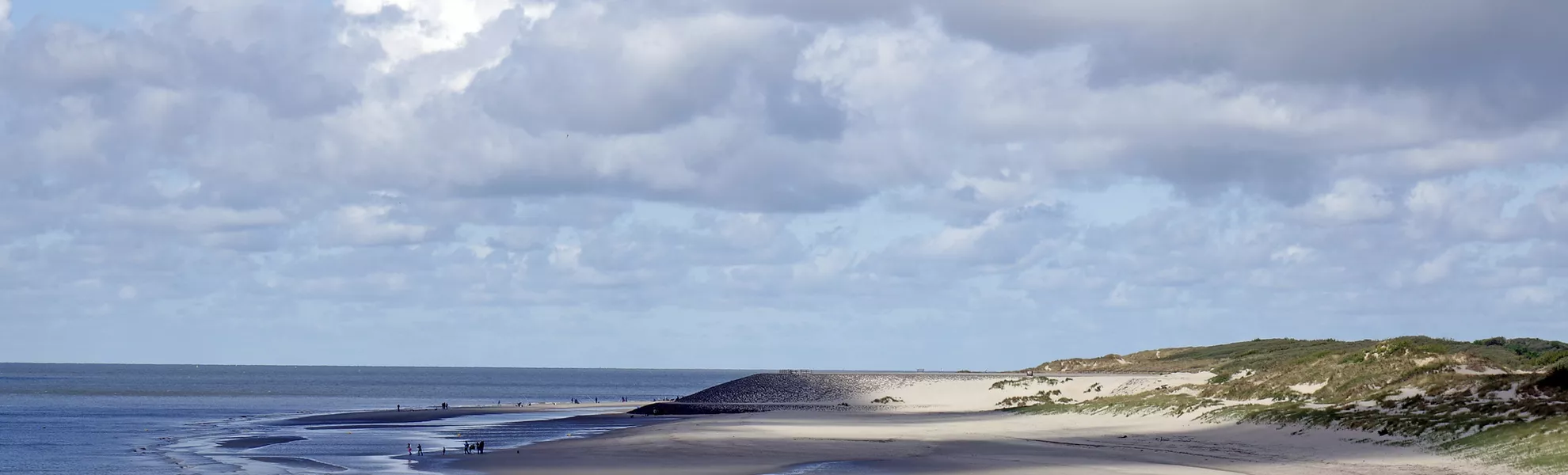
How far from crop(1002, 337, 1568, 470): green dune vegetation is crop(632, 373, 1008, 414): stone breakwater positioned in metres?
22.5

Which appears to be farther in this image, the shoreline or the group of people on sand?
the group of people on sand

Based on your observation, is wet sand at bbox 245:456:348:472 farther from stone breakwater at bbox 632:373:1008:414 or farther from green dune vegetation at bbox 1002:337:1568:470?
stone breakwater at bbox 632:373:1008:414

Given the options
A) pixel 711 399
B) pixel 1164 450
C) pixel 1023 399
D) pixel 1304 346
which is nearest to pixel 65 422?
pixel 711 399

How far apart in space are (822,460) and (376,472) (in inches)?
700

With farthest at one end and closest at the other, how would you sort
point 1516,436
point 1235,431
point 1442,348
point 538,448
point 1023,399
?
point 1023,399
point 538,448
point 1442,348
point 1235,431
point 1516,436

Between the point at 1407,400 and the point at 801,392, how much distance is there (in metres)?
64.4

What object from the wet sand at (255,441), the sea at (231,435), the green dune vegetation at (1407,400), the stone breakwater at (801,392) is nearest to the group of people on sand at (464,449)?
the sea at (231,435)

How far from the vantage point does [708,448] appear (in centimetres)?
6178

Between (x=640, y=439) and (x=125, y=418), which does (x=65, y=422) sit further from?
(x=640, y=439)

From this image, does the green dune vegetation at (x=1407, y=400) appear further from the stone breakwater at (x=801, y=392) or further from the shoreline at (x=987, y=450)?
the stone breakwater at (x=801, y=392)

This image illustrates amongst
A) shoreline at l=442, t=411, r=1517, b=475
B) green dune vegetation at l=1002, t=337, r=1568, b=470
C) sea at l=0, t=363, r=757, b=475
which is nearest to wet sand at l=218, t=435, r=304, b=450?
sea at l=0, t=363, r=757, b=475

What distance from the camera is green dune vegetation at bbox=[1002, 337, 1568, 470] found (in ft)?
142

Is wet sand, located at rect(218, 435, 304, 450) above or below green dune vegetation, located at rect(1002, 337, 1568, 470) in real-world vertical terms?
below

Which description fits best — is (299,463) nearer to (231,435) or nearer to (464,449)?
(464,449)
